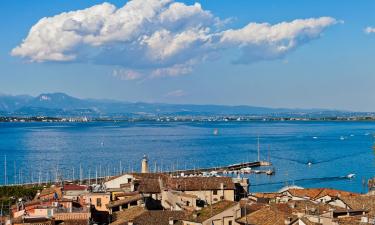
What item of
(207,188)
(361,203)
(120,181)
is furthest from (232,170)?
(361,203)

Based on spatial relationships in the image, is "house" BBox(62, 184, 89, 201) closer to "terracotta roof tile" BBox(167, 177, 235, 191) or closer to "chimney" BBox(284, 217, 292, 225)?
"terracotta roof tile" BBox(167, 177, 235, 191)

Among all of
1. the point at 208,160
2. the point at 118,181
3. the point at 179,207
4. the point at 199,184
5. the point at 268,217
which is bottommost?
the point at 208,160

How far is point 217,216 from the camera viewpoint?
2419cm

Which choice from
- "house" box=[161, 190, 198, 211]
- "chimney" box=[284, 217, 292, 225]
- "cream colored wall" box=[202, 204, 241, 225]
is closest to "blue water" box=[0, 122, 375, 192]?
"house" box=[161, 190, 198, 211]

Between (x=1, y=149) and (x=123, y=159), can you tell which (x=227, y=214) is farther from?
(x=1, y=149)

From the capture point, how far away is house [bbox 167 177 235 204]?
35.4 meters

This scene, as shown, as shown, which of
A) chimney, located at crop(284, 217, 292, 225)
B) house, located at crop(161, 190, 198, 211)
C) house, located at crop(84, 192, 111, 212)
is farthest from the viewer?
house, located at crop(161, 190, 198, 211)

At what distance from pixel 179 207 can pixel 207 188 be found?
6042mm

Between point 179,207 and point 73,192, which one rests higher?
point 73,192

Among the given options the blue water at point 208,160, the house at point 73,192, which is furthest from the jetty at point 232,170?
the house at point 73,192

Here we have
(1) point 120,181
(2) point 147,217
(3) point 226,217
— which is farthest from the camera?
(1) point 120,181

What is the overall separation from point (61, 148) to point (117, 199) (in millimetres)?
114131

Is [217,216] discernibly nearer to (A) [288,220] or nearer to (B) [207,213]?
(B) [207,213]

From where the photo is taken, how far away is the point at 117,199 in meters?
31.3
